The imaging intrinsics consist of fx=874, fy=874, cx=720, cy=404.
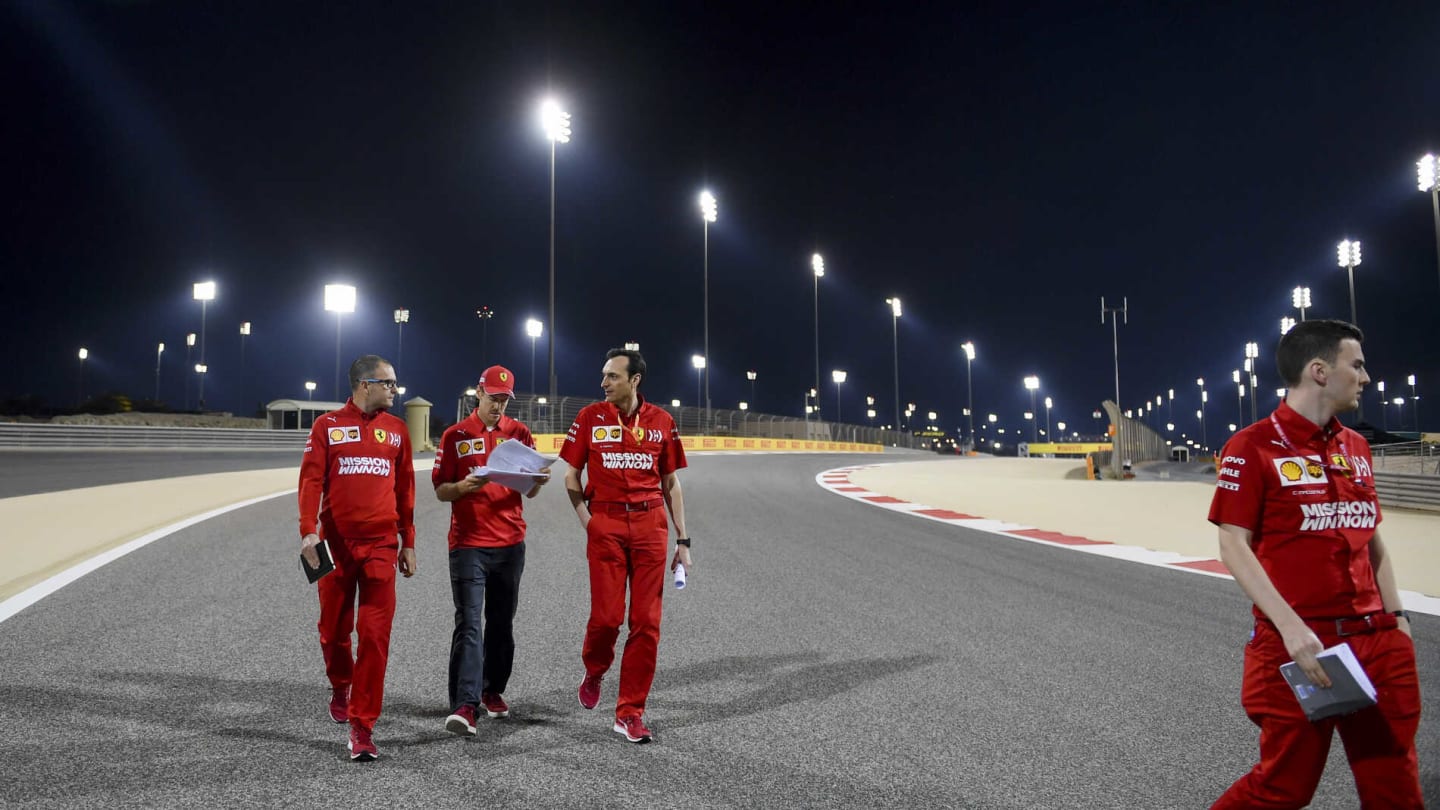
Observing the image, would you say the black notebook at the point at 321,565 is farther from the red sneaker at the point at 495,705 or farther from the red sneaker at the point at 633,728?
the red sneaker at the point at 633,728

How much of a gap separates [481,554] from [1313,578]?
3348 millimetres

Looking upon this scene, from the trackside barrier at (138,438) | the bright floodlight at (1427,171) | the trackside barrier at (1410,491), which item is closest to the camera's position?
the trackside barrier at (1410,491)

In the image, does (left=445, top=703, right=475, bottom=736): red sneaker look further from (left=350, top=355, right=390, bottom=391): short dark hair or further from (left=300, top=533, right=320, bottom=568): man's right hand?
(left=350, top=355, right=390, bottom=391): short dark hair

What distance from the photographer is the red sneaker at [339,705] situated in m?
3.94

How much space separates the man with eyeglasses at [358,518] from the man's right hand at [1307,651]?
10.8ft

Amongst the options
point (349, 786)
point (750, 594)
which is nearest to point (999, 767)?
point (349, 786)

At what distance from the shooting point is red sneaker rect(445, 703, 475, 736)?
377 centimetres

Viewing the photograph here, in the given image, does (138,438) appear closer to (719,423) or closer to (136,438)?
(136,438)

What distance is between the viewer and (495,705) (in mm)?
4113

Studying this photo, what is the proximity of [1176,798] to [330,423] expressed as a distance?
3791 millimetres

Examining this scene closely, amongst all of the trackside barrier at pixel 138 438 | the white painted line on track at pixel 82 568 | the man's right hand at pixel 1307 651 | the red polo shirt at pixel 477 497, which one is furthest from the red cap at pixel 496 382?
the trackside barrier at pixel 138 438

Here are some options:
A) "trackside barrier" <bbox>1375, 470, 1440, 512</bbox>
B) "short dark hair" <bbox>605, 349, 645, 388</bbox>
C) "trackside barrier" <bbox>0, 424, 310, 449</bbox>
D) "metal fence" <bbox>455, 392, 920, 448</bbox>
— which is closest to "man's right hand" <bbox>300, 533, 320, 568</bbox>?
"short dark hair" <bbox>605, 349, 645, 388</bbox>

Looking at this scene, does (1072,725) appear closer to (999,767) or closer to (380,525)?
(999,767)

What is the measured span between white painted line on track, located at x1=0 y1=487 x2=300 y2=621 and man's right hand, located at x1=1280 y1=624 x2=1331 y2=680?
7.23 meters
